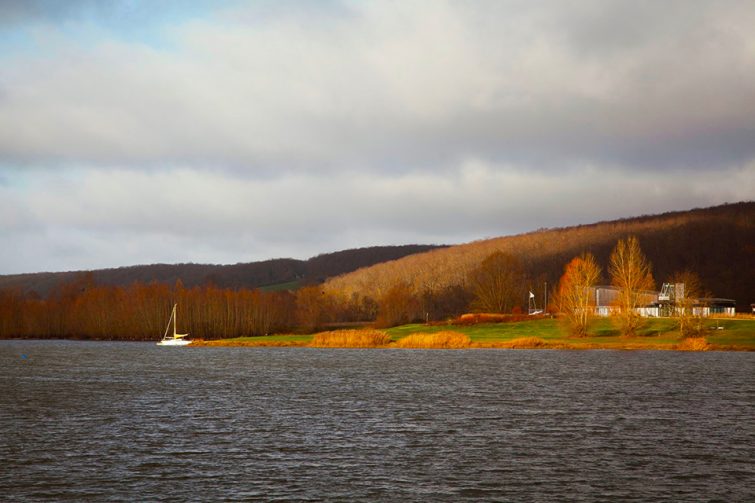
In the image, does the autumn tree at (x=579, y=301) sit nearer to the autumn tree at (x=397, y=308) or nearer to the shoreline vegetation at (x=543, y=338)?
the shoreline vegetation at (x=543, y=338)

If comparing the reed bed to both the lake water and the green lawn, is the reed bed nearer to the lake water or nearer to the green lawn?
the green lawn

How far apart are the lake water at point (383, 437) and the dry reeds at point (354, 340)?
1935 inches

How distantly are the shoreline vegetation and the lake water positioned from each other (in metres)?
36.1

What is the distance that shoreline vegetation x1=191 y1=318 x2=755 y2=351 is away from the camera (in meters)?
102

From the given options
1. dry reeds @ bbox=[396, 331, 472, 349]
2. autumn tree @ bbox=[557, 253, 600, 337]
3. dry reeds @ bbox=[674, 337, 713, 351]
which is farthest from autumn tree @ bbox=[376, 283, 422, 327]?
dry reeds @ bbox=[674, 337, 713, 351]

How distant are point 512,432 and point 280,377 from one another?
1362 inches

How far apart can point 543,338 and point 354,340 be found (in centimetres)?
2808

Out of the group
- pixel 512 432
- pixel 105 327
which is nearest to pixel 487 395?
pixel 512 432

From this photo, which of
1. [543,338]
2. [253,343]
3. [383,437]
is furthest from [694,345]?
[383,437]

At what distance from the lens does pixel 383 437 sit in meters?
35.0

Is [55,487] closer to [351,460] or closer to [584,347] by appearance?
[351,460]

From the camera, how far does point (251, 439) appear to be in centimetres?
3462

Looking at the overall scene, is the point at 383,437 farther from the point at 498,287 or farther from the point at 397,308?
the point at 397,308

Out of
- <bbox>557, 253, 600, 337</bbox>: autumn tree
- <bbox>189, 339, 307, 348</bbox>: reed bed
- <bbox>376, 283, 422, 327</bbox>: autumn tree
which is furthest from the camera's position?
<bbox>376, 283, 422, 327</bbox>: autumn tree
